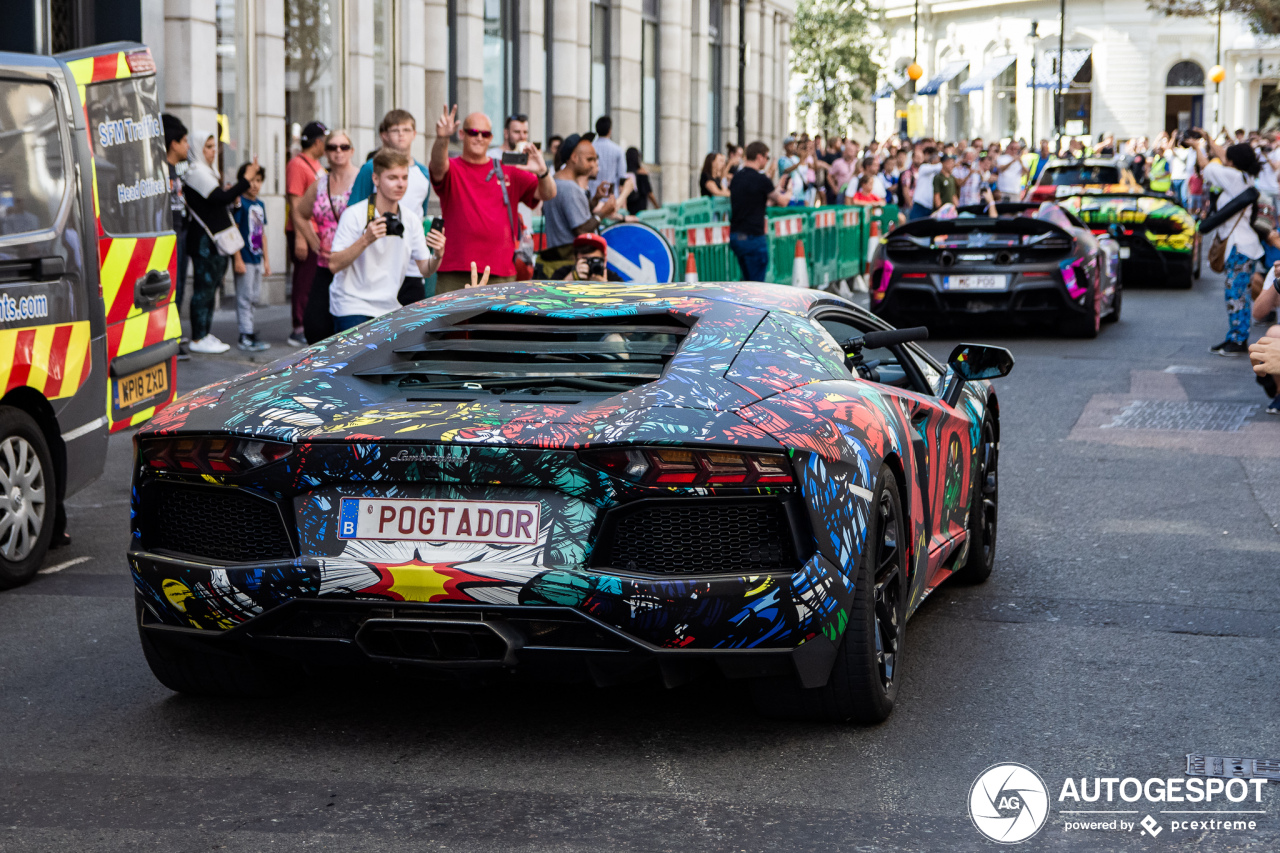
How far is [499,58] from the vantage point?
2736 cm

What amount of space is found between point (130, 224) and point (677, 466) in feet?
14.2

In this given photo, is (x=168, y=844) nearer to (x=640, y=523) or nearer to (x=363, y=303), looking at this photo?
(x=640, y=523)

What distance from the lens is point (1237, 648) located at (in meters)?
5.66

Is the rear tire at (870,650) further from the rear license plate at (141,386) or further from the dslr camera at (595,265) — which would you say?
the dslr camera at (595,265)

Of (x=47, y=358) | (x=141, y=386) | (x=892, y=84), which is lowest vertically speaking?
(x=141, y=386)

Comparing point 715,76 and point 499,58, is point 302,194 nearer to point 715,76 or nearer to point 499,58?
point 499,58

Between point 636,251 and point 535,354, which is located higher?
point 636,251

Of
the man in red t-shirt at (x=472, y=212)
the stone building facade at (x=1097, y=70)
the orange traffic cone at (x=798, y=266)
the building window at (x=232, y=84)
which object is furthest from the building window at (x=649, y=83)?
the stone building facade at (x=1097, y=70)

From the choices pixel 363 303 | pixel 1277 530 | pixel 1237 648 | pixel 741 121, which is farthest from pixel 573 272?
pixel 741 121

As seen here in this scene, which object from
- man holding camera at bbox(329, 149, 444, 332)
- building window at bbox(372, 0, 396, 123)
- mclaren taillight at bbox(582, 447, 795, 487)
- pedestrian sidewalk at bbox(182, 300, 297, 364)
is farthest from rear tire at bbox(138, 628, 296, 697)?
building window at bbox(372, 0, 396, 123)

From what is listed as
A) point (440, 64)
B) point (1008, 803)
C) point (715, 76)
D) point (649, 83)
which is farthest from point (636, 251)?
point (715, 76)

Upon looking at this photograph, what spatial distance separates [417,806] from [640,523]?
841 millimetres

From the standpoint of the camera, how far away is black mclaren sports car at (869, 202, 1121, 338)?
15.7 meters

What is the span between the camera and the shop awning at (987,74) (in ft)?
310
